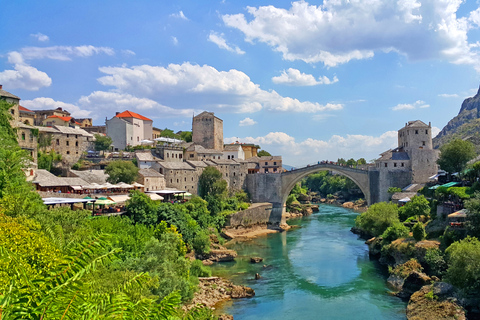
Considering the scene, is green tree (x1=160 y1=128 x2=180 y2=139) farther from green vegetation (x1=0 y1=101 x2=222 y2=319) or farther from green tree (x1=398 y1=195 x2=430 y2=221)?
green tree (x1=398 y1=195 x2=430 y2=221)

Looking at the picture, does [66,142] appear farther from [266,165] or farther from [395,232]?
[395,232]

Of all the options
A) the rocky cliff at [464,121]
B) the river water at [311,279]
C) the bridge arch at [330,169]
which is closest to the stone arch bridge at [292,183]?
the bridge arch at [330,169]

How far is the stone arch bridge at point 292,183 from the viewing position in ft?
163

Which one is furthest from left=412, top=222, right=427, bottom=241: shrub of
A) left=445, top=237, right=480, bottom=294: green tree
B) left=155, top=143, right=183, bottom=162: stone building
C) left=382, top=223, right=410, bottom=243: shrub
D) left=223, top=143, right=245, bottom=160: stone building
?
left=223, top=143, right=245, bottom=160: stone building

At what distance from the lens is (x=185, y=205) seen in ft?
126

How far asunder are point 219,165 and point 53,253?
147 ft

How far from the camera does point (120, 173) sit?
130 ft

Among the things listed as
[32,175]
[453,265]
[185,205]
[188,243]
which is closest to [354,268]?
[453,265]

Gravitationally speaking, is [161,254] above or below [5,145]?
below

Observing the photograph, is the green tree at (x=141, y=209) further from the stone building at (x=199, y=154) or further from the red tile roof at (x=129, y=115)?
the red tile roof at (x=129, y=115)

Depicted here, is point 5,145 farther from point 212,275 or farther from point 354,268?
point 354,268

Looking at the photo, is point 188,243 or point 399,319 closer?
point 399,319

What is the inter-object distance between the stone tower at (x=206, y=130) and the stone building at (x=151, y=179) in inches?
813

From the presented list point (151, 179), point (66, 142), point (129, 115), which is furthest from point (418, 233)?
point (129, 115)
